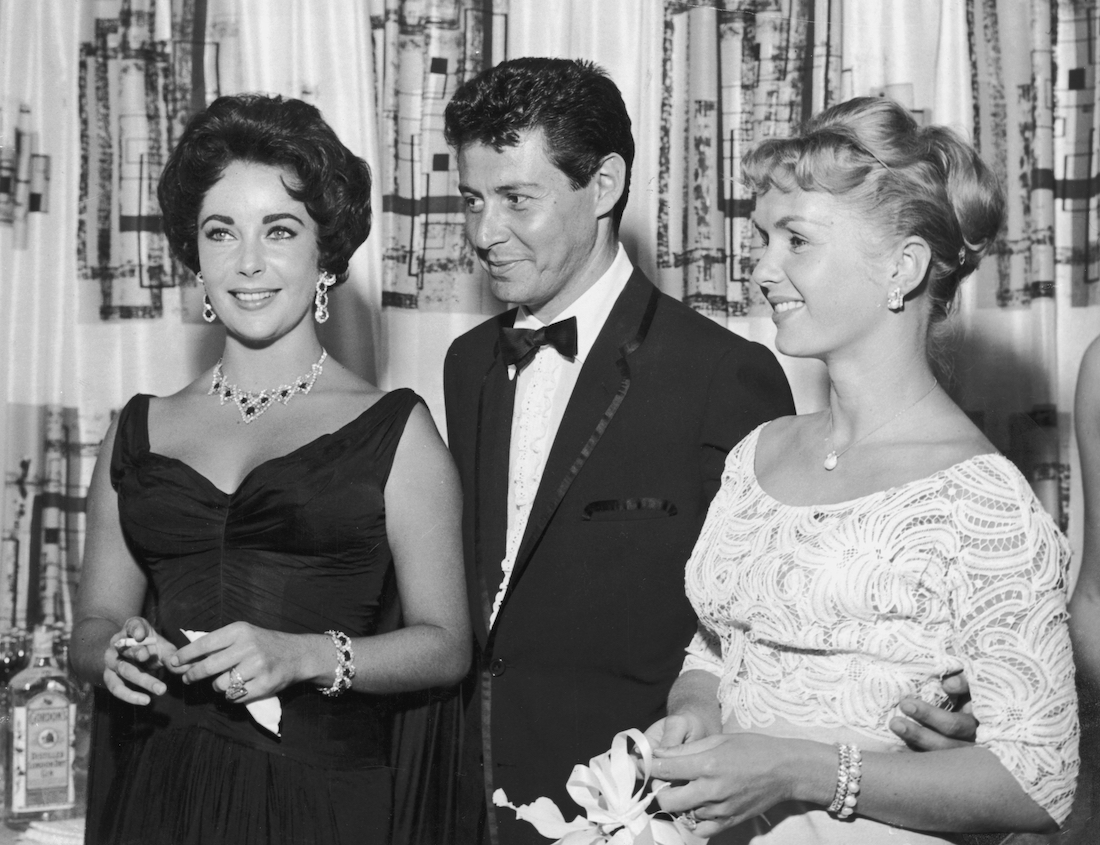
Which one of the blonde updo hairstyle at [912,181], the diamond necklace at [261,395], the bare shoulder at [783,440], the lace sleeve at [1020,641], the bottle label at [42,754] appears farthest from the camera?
the bottle label at [42,754]

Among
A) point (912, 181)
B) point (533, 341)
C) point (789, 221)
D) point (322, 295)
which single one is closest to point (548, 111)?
point (533, 341)

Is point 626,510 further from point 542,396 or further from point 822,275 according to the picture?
point 822,275

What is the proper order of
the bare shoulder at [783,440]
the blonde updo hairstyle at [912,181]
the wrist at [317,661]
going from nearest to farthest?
the blonde updo hairstyle at [912,181], the bare shoulder at [783,440], the wrist at [317,661]

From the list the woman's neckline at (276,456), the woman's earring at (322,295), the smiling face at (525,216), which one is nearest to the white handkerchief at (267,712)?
the woman's neckline at (276,456)

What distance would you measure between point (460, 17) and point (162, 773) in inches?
72.0

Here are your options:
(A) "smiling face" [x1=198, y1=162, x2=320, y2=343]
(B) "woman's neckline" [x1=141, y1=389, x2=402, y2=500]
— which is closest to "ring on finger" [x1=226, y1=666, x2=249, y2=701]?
(B) "woman's neckline" [x1=141, y1=389, x2=402, y2=500]

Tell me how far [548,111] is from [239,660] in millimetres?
1062

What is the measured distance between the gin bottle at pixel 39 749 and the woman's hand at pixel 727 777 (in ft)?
5.68

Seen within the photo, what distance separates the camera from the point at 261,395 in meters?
Result: 2.08

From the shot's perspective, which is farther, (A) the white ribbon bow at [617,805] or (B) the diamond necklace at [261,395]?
(B) the diamond necklace at [261,395]

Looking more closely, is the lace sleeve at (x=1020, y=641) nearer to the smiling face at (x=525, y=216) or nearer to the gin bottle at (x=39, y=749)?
the smiling face at (x=525, y=216)

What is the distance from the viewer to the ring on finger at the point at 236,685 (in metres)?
1.75

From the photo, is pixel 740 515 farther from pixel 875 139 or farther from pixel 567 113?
pixel 567 113

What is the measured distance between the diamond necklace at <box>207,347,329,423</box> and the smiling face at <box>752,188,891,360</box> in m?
0.84
